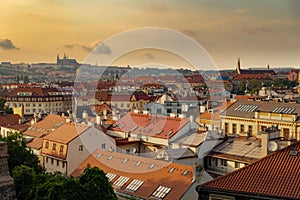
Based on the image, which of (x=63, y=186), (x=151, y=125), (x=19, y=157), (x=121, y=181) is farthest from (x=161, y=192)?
(x=151, y=125)

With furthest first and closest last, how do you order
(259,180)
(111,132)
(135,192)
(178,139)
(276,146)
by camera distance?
(111,132)
(178,139)
(135,192)
(276,146)
(259,180)

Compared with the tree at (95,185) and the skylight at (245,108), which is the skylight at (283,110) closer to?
the skylight at (245,108)

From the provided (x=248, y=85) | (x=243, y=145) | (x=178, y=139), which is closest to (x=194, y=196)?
(x=243, y=145)

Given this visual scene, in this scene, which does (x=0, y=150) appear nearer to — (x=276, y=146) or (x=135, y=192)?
(x=135, y=192)

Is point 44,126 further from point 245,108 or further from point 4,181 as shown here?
point 4,181

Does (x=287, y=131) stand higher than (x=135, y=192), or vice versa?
(x=287, y=131)

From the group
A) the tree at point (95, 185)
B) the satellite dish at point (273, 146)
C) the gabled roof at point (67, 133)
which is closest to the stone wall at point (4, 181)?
the tree at point (95, 185)

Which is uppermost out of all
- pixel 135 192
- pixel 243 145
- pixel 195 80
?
pixel 195 80
